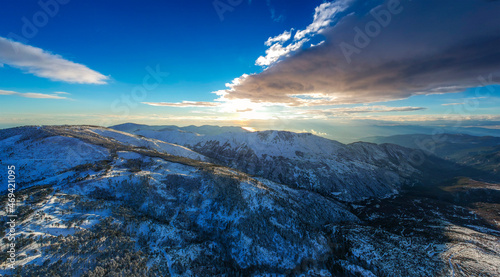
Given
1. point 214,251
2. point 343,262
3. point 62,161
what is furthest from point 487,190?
point 62,161

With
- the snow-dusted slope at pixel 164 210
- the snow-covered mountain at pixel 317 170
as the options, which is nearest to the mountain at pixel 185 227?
the snow-dusted slope at pixel 164 210

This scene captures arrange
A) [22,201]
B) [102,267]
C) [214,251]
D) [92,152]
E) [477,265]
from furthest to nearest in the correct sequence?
[92,152]
[214,251]
[477,265]
[22,201]
[102,267]

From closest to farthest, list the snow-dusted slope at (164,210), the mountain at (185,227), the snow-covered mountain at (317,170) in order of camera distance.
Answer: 1. the mountain at (185,227)
2. the snow-dusted slope at (164,210)
3. the snow-covered mountain at (317,170)

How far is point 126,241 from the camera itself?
4216cm

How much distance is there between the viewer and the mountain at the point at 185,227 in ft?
123

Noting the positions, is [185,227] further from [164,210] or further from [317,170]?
[317,170]

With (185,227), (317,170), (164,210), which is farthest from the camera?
(317,170)

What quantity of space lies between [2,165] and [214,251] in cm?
7499

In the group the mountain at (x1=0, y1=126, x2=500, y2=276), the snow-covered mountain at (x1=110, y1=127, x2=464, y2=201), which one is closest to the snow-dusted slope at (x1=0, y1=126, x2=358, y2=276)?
the mountain at (x1=0, y1=126, x2=500, y2=276)

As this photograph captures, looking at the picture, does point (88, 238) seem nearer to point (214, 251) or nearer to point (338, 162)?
point (214, 251)

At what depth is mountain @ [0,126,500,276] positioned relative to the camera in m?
37.5

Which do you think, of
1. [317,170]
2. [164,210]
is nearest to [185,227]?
[164,210]

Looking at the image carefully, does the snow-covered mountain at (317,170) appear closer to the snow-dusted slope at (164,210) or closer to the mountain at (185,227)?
the mountain at (185,227)

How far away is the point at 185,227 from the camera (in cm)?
5609
